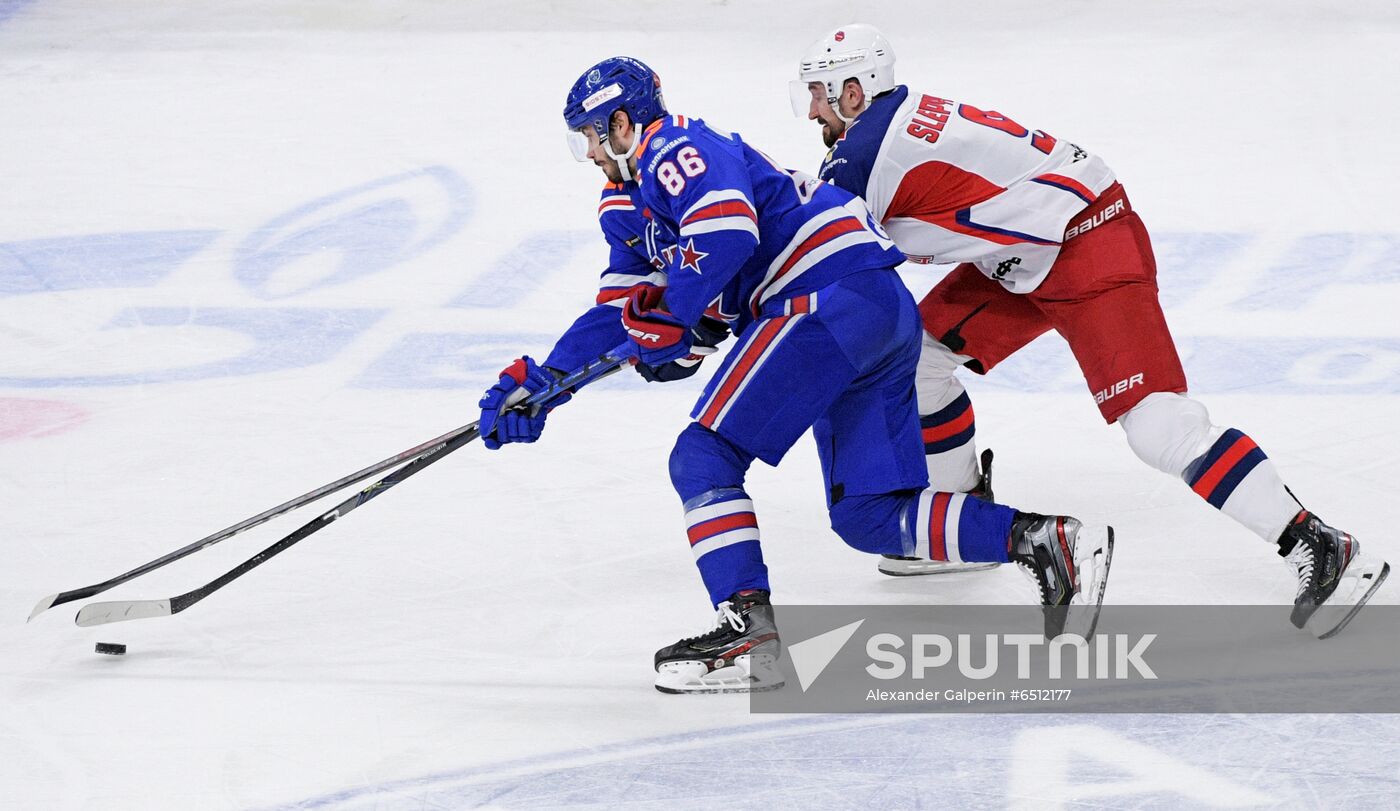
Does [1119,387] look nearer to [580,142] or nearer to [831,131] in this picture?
[831,131]

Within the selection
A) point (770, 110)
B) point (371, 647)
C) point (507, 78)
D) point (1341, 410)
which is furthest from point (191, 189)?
point (1341, 410)

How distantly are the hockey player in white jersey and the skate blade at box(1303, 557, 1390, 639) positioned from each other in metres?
0.04

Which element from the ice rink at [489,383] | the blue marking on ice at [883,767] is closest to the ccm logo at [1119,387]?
the ice rink at [489,383]

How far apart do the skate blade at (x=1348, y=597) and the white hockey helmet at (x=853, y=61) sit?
4.50 feet

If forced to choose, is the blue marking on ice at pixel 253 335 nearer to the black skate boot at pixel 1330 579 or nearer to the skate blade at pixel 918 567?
the skate blade at pixel 918 567

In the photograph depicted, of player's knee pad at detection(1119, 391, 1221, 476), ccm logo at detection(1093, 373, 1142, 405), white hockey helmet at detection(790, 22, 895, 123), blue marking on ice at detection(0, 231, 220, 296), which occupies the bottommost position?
player's knee pad at detection(1119, 391, 1221, 476)

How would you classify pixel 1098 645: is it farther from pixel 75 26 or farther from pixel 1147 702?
pixel 75 26

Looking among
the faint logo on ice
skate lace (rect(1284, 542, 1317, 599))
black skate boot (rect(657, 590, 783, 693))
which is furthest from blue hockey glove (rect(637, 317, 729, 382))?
the faint logo on ice

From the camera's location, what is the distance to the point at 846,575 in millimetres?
3477

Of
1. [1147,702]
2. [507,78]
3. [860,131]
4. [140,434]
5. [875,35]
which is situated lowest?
[1147,702]

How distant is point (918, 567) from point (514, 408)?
101cm

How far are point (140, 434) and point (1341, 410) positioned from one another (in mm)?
3320

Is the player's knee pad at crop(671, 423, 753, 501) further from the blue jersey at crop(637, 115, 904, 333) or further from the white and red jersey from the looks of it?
the white and red jersey

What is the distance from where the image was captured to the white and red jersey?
324 centimetres
